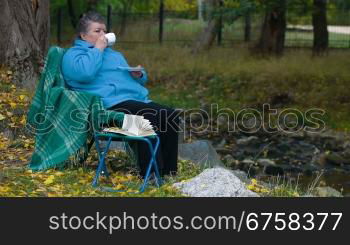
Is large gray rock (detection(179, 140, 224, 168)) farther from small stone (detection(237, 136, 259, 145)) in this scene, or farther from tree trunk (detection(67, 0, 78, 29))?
tree trunk (detection(67, 0, 78, 29))

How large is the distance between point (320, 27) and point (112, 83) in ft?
51.7

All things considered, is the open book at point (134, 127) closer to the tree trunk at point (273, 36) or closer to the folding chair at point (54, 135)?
the folding chair at point (54, 135)

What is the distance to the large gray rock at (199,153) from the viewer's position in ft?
30.5

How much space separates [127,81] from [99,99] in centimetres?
36

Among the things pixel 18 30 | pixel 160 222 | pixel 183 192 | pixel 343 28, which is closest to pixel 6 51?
pixel 18 30

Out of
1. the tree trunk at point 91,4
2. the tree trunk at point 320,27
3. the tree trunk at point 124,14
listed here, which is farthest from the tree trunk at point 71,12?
the tree trunk at point 320,27

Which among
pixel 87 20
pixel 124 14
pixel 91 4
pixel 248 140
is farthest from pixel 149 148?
pixel 124 14

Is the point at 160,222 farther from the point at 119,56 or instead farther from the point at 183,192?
the point at 119,56

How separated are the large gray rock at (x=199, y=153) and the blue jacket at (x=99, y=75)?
4.90ft

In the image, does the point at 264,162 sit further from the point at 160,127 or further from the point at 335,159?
the point at 160,127

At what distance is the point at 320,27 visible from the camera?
22.9m

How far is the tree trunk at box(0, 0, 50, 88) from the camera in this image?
11469 mm

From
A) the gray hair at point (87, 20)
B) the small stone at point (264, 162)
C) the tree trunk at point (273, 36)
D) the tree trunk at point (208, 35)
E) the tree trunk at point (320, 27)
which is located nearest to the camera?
the gray hair at point (87, 20)

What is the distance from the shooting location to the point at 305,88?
18.8 meters
